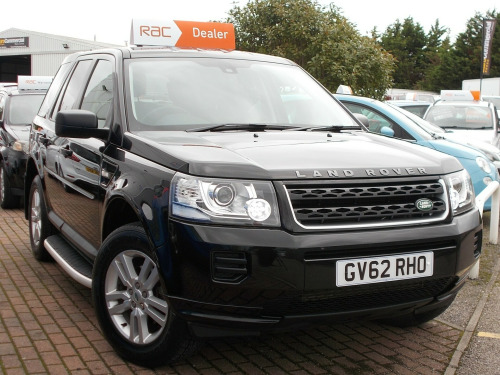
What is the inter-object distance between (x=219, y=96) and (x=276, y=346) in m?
1.62

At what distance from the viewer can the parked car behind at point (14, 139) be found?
870 cm

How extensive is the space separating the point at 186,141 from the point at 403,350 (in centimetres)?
181

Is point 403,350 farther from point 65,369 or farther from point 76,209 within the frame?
point 76,209

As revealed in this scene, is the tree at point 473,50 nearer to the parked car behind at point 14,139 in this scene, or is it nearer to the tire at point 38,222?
the parked car behind at point 14,139

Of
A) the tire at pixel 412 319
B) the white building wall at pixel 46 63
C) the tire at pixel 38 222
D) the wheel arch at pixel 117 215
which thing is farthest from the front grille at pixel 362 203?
the white building wall at pixel 46 63

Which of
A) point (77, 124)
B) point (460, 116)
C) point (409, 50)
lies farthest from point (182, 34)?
point (409, 50)

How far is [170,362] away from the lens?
3438mm

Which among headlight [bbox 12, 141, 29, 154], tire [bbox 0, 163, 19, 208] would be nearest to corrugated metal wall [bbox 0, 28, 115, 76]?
tire [bbox 0, 163, 19, 208]

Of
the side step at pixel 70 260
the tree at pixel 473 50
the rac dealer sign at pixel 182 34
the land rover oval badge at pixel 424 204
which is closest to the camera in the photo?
the land rover oval badge at pixel 424 204

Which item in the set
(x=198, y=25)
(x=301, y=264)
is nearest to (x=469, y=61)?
(x=198, y=25)

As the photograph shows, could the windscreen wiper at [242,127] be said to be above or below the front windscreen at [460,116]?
above

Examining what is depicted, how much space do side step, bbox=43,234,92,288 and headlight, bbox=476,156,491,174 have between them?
4944mm

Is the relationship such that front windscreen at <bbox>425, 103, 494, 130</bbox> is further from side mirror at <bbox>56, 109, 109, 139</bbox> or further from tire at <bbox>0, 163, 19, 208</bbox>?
side mirror at <bbox>56, 109, 109, 139</bbox>

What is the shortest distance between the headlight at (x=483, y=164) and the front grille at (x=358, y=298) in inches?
187
